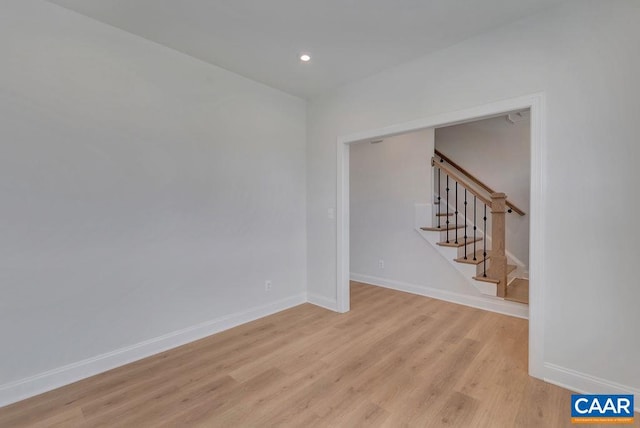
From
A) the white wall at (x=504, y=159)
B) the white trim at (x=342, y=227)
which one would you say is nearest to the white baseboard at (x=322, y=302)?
the white trim at (x=342, y=227)

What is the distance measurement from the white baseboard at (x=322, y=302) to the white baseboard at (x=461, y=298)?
1.31 meters

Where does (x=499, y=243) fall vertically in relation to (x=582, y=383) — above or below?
above

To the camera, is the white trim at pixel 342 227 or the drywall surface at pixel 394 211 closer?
the white trim at pixel 342 227

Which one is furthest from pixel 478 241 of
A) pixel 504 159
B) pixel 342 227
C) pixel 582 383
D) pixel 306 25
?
pixel 306 25

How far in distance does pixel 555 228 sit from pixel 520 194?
2.94m

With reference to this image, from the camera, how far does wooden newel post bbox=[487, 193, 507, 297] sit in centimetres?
347

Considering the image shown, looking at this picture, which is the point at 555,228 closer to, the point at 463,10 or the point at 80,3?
the point at 463,10

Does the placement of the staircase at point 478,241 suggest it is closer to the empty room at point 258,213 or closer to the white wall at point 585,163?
the empty room at point 258,213

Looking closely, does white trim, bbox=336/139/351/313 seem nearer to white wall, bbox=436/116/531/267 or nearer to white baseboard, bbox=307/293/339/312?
white baseboard, bbox=307/293/339/312

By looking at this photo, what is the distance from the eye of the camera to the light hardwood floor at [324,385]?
1776 mm

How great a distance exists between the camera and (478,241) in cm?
464

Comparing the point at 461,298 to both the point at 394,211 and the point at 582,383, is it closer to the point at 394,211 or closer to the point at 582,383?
the point at 394,211

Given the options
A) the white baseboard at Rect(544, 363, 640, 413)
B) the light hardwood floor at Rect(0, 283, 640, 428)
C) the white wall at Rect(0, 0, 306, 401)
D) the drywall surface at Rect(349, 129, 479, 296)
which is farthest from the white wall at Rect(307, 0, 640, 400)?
the white wall at Rect(0, 0, 306, 401)

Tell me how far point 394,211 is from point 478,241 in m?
1.44
